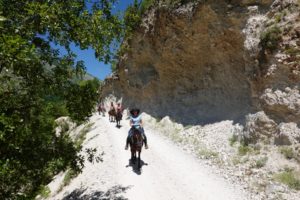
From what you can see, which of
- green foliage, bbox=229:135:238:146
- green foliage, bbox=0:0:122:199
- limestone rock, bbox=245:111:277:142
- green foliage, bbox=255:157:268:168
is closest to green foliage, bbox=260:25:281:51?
limestone rock, bbox=245:111:277:142

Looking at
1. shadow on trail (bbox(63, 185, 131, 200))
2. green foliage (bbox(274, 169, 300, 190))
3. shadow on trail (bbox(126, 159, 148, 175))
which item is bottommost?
shadow on trail (bbox(63, 185, 131, 200))

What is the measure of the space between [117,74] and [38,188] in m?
33.5

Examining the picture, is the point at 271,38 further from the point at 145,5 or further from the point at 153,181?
the point at 145,5

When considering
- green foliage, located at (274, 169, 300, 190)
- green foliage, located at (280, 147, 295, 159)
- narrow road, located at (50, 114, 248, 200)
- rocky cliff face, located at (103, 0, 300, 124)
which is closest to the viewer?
green foliage, located at (274, 169, 300, 190)

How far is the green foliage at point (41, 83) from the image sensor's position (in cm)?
703

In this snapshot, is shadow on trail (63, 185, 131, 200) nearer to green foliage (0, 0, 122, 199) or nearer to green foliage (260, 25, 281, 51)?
green foliage (0, 0, 122, 199)

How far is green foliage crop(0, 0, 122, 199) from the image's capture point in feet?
23.1

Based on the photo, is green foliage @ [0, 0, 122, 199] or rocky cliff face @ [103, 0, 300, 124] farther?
rocky cliff face @ [103, 0, 300, 124]

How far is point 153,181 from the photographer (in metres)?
11.8

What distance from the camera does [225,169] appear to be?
41.8ft

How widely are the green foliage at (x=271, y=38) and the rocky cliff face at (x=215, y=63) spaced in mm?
197

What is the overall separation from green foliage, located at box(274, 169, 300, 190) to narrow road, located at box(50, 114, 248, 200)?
145 centimetres

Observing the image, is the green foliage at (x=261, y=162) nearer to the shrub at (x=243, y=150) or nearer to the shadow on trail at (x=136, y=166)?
the shrub at (x=243, y=150)

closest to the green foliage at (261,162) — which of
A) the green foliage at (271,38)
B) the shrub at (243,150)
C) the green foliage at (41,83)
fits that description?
the shrub at (243,150)
